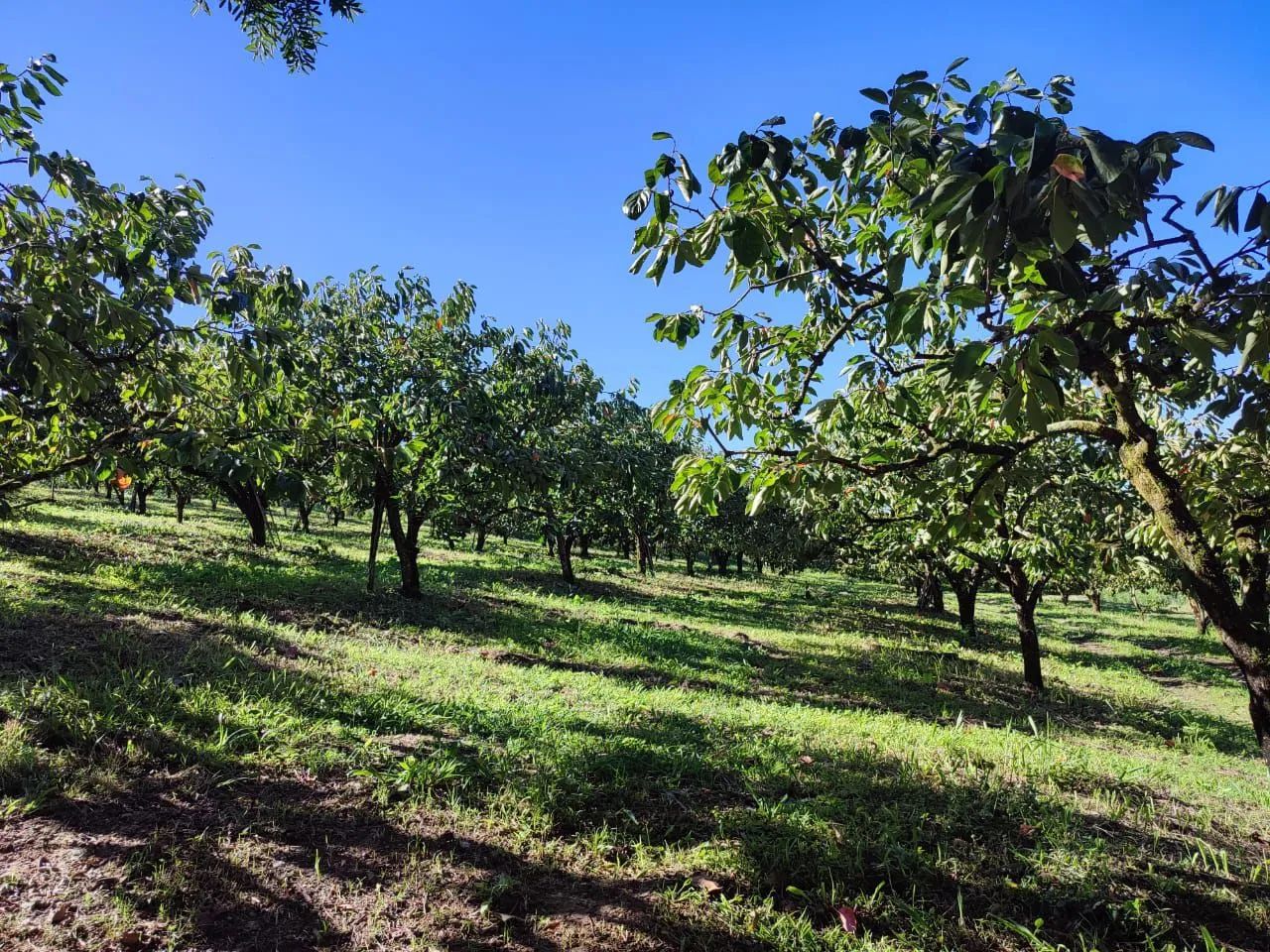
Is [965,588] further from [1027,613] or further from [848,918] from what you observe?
[848,918]

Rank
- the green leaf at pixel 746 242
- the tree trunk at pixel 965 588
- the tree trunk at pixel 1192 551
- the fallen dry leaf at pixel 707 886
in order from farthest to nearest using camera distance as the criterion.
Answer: the tree trunk at pixel 965 588 < the tree trunk at pixel 1192 551 < the fallen dry leaf at pixel 707 886 < the green leaf at pixel 746 242

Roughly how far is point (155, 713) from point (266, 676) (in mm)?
1269

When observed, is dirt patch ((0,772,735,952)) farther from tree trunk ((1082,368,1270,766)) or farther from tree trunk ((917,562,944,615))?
tree trunk ((917,562,944,615))

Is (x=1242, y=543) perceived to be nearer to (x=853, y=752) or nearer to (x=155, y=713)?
(x=853, y=752)

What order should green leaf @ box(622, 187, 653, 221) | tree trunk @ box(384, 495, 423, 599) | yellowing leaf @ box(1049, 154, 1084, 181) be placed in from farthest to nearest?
tree trunk @ box(384, 495, 423, 599)
green leaf @ box(622, 187, 653, 221)
yellowing leaf @ box(1049, 154, 1084, 181)

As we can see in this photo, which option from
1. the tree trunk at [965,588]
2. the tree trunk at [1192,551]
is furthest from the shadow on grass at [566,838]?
the tree trunk at [965,588]

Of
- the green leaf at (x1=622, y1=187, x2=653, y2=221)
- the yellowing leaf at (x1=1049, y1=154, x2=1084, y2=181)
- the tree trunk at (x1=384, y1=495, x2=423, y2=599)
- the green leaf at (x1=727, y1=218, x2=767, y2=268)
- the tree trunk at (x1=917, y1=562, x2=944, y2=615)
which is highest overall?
the green leaf at (x1=622, y1=187, x2=653, y2=221)

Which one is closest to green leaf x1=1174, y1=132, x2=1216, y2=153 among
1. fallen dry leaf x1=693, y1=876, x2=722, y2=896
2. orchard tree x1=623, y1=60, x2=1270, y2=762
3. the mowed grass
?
orchard tree x1=623, y1=60, x2=1270, y2=762

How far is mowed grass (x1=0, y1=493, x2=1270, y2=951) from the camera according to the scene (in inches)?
124

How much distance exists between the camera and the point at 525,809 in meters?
4.16

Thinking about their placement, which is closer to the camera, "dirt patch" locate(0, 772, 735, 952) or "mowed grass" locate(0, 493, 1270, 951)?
"dirt patch" locate(0, 772, 735, 952)

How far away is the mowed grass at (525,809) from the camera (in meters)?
3.14

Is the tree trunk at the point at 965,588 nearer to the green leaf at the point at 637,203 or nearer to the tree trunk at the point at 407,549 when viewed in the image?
the tree trunk at the point at 407,549

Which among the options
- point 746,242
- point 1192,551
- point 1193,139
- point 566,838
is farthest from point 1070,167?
point 566,838
